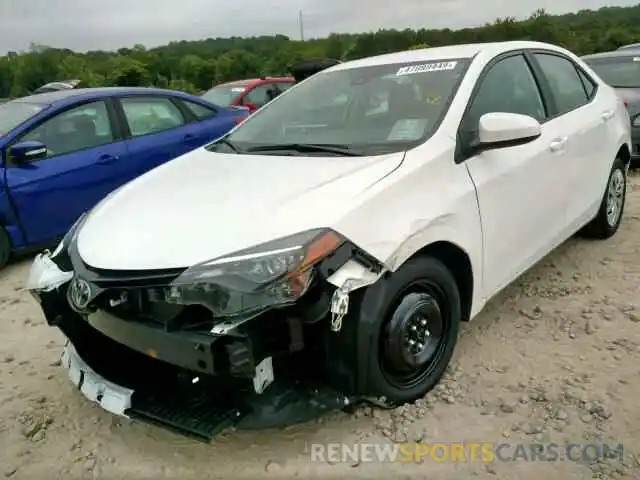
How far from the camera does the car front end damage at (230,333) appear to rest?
6.64ft

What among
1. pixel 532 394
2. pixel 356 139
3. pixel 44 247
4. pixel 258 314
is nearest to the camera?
pixel 258 314

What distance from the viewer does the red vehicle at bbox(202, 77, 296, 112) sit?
9.45 m

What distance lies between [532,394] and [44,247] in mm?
3973

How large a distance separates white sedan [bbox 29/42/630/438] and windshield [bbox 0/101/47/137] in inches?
95.7

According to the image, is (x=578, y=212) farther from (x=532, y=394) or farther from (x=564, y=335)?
(x=532, y=394)

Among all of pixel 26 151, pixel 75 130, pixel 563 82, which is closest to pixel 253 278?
pixel 563 82

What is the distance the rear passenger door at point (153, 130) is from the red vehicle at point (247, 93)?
3515 millimetres

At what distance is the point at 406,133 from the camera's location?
2832 mm

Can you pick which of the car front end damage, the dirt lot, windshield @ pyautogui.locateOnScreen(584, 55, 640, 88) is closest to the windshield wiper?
the car front end damage

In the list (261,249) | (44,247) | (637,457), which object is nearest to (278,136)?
(261,249)

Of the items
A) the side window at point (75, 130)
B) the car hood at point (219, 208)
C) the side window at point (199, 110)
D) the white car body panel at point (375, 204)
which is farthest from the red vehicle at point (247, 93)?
the car hood at point (219, 208)

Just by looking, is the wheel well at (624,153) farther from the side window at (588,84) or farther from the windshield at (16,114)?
the windshield at (16,114)

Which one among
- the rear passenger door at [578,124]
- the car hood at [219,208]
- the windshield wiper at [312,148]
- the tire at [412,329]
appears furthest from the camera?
the rear passenger door at [578,124]

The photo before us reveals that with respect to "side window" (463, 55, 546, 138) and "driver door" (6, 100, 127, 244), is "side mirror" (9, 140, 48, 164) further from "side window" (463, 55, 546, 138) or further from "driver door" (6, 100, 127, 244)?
"side window" (463, 55, 546, 138)
